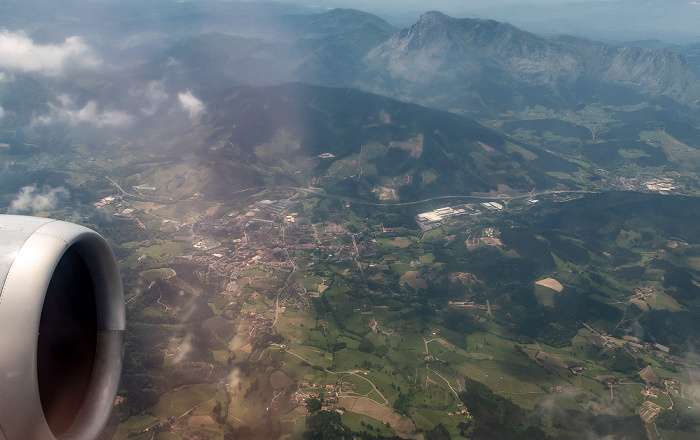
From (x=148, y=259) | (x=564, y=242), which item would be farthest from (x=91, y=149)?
(x=564, y=242)

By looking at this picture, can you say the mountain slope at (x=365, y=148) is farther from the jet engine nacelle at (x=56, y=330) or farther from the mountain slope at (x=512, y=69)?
the jet engine nacelle at (x=56, y=330)

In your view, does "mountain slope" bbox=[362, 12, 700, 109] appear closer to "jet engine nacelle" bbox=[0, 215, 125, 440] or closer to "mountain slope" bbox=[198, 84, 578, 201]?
"mountain slope" bbox=[198, 84, 578, 201]

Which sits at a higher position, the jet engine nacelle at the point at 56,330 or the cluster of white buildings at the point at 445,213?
the jet engine nacelle at the point at 56,330

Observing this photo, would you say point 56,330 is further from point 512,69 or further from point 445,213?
point 512,69

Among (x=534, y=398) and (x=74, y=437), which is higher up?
(x=74, y=437)

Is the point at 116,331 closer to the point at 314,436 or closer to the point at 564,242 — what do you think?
the point at 314,436

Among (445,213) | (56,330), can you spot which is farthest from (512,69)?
(56,330)

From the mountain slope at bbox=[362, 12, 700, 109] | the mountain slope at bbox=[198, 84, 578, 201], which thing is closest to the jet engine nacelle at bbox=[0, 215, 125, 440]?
the mountain slope at bbox=[198, 84, 578, 201]

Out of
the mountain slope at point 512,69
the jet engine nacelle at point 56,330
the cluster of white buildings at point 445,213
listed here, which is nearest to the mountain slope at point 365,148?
the cluster of white buildings at point 445,213
